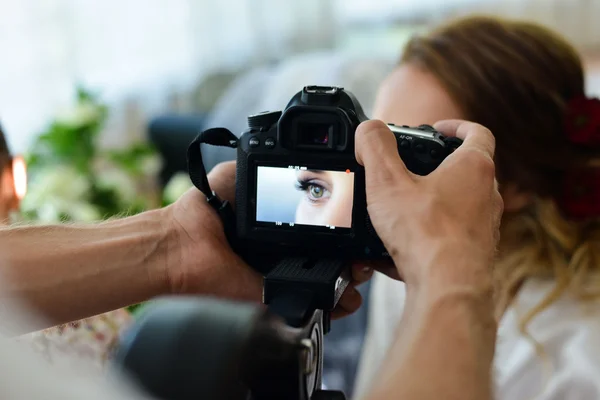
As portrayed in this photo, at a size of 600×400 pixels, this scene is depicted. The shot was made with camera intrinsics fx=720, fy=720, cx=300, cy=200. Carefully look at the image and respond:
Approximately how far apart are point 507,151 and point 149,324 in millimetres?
652

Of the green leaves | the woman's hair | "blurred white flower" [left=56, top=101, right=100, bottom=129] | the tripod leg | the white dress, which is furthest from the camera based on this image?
"blurred white flower" [left=56, top=101, right=100, bottom=129]

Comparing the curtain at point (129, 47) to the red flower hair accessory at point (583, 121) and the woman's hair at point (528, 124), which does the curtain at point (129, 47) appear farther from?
the red flower hair accessory at point (583, 121)

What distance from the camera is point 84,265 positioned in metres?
0.71

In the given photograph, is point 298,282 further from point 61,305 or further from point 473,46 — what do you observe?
point 473,46

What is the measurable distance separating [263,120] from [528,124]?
1.57ft

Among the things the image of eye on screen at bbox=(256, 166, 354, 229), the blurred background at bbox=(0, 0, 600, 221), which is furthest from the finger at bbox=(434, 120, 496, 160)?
the blurred background at bbox=(0, 0, 600, 221)

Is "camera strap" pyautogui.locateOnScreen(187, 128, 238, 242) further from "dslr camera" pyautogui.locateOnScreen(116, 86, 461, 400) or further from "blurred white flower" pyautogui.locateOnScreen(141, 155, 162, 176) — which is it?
"blurred white flower" pyautogui.locateOnScreen(141, 155, 162, 176)

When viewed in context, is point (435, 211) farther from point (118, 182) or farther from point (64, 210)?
point (118, 182)

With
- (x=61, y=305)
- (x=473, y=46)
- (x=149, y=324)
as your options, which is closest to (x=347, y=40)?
(x=473, y=46)

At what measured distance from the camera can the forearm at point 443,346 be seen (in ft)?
1.50

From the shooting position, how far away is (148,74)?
190cm

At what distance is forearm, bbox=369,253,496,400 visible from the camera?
46cm

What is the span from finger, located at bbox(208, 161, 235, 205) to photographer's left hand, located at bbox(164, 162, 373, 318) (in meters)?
0.02

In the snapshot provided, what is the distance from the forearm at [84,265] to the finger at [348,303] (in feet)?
0.61
